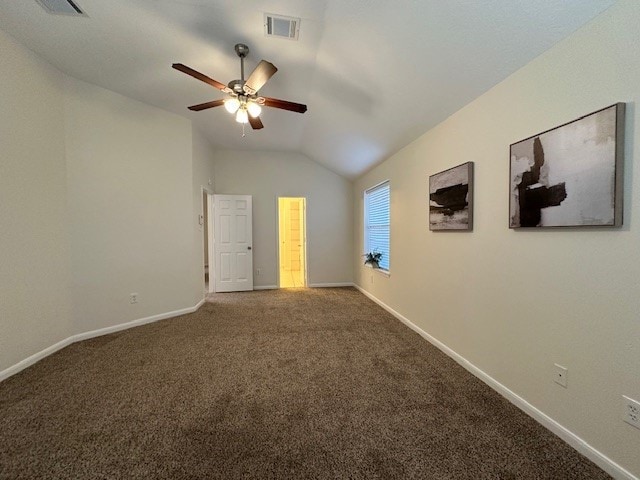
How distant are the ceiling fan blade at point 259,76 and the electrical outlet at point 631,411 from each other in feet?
9.50

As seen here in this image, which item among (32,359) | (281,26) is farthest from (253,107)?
(32,359)

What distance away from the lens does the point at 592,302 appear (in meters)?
1.37

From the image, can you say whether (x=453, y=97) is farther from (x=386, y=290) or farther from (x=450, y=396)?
(x=386, y=290)

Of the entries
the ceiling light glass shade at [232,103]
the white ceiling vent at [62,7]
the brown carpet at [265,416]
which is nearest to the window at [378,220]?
the brown carpet at [265,416]

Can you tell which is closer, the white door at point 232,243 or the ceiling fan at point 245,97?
the ceiling fan at point 245,97

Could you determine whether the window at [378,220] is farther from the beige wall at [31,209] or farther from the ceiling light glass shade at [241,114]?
the beige wall at [31,209]

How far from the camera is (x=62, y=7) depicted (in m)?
1.95

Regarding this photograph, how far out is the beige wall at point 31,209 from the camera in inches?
86.4

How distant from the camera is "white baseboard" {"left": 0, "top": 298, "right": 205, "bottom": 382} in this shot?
2.22m

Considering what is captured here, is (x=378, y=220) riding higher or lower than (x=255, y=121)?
lower

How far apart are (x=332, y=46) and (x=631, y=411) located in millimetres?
3012

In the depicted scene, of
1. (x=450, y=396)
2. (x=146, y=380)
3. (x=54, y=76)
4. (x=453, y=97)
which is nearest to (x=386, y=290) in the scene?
(x=450, y=396)

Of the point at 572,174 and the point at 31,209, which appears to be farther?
the point at 31,209

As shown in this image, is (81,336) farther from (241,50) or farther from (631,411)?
(631,411)
